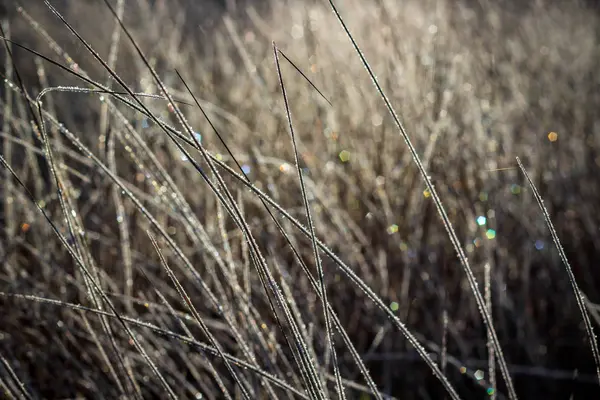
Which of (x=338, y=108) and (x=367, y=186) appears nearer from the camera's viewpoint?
(x=367, y=186)

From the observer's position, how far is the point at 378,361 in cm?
91

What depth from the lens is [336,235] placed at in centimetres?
98

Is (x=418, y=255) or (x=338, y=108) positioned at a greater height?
(x=338, y=108)

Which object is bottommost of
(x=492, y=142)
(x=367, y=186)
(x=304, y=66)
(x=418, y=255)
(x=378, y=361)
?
(x=378, y=361)

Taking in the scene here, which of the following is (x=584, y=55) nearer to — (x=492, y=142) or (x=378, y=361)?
(x=492, y=142)

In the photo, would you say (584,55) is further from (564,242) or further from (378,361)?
(378,361)

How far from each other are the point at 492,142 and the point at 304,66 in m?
0.77

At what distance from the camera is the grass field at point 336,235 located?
662mm

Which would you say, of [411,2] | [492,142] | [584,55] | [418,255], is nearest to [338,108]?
[492,142]

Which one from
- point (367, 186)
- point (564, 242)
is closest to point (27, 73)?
point (367, 186)

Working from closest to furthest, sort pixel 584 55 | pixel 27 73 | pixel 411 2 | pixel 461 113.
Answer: pixel 461 113, pixel 584 55, pixel 411 2, pixel 27 73

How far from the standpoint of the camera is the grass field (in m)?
0.66

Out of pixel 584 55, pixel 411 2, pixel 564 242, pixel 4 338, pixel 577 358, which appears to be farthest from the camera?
pixel 411 2

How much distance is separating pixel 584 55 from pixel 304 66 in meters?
0.89
